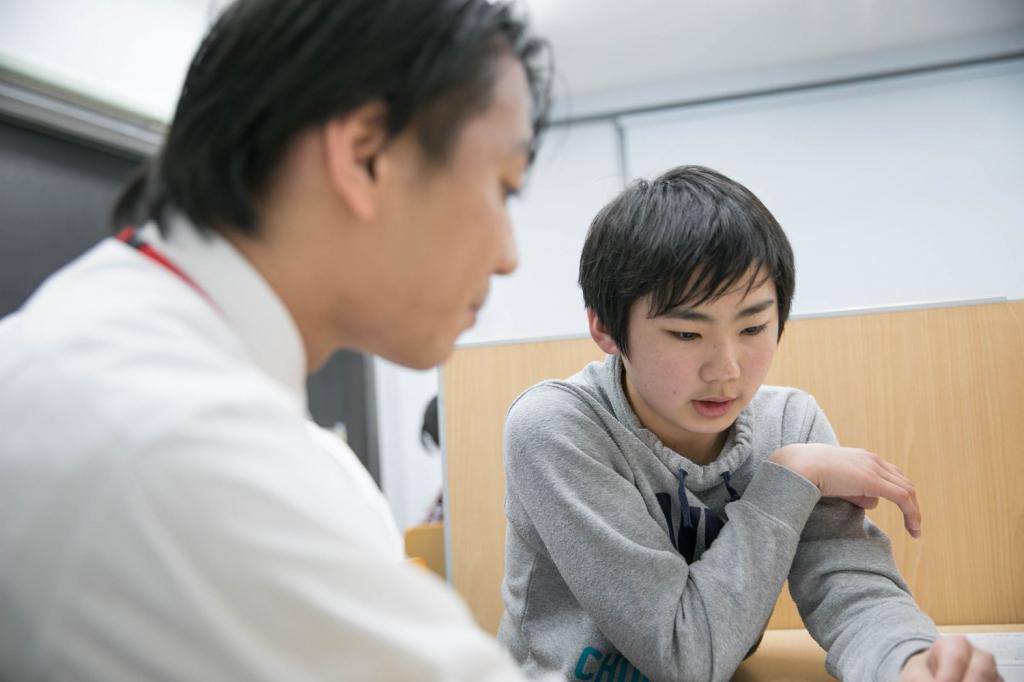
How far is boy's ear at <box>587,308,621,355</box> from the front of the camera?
1.13 meters

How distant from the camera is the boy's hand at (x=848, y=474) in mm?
→ 979

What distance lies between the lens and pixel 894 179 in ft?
12.6

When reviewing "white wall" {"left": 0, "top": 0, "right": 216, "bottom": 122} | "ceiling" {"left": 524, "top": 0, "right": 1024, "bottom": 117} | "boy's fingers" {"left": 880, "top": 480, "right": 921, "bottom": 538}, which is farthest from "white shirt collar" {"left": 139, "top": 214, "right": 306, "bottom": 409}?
"ceiling" {"left": 524, "top": 0, "right": 1024, "bottom": 117}

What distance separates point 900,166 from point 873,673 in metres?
Answer: 3.49

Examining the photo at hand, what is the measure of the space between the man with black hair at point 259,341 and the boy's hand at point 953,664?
0.48 m

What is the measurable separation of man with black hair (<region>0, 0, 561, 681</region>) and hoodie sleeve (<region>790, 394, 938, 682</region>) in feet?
1.61

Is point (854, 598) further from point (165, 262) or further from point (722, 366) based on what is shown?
Answer: point (165, 262)

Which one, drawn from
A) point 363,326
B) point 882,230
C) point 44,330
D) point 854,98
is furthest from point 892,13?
point 44,330

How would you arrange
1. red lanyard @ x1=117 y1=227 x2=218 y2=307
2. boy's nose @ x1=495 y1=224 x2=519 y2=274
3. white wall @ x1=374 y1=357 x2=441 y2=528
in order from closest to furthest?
1. red lanyard @ x1=117 y1=227 x2=218 y2=307
2. boy's nose @ x1=495 y1=224 x2=519 y2=274
3. white wall @ x1=374 y1=357 x2=441 y2=528

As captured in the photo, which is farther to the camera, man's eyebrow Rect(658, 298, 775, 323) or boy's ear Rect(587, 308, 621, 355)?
boy's ear Rect(587, 308, 621, 355)

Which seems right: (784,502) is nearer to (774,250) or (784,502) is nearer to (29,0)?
(774,250)

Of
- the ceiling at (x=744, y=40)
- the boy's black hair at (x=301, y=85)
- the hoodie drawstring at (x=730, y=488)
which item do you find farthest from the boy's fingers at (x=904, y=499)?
the ceiling at (x=744, y=40)

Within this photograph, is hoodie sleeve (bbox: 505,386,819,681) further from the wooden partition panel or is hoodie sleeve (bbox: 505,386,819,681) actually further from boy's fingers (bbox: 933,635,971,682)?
the wooden partition panel

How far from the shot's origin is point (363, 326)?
2.05 feet
